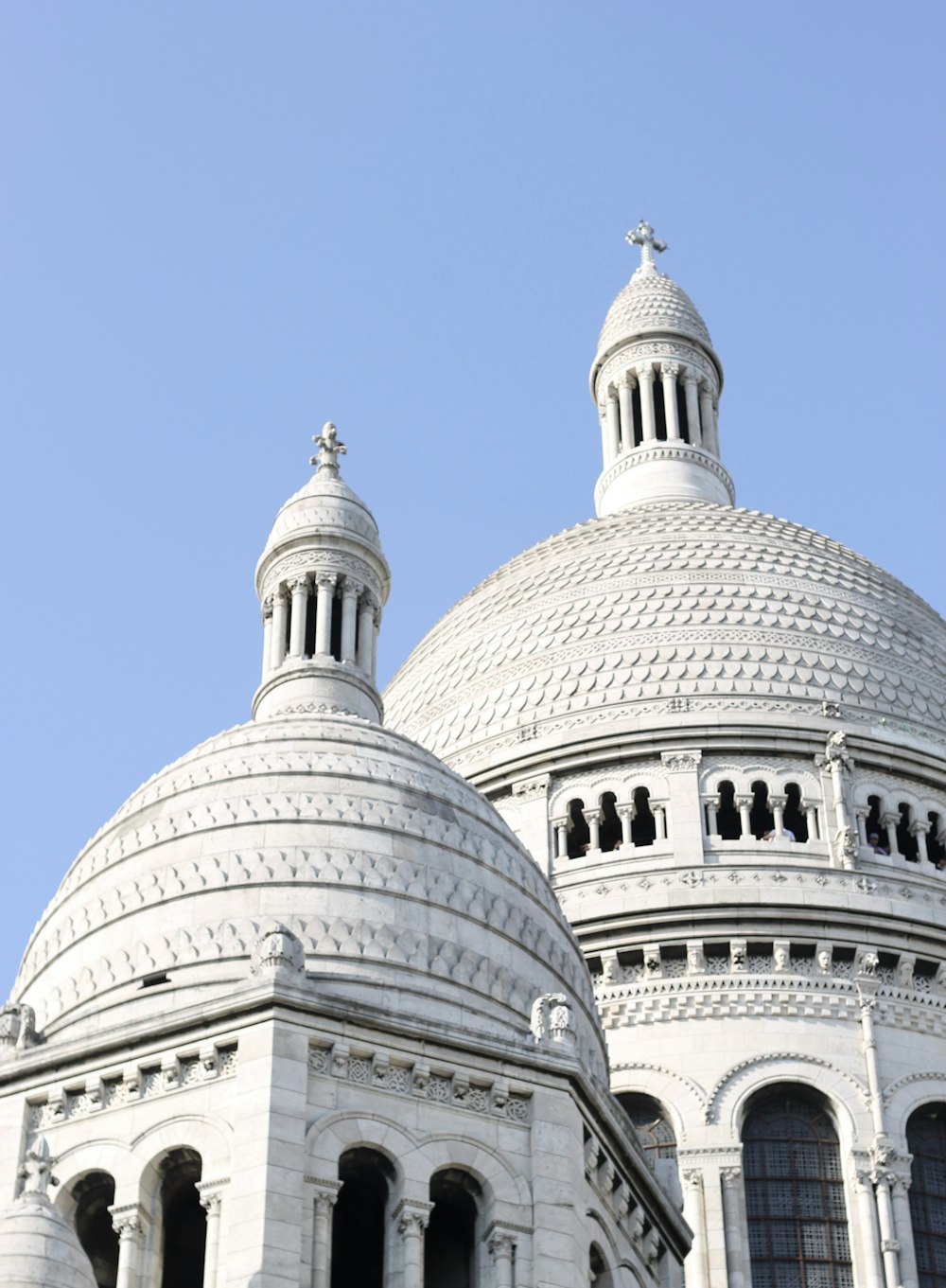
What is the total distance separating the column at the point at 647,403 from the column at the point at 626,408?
213 mm

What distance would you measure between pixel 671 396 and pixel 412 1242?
2972 cm

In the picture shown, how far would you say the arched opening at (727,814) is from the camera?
42.2 meters

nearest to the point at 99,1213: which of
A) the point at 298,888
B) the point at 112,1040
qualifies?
the point at 112,1040

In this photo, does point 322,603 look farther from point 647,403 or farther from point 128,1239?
point 647,403

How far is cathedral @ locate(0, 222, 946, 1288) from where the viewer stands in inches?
1057

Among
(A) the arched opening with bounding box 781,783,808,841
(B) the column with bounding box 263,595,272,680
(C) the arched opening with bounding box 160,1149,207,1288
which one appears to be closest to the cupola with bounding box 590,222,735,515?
(A) the arched opening with bounding box 781,783,808,841

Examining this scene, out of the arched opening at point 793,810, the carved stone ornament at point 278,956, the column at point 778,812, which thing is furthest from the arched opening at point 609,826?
the carved stone ornament at point 278,956

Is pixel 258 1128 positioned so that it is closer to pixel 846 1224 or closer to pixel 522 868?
pixel 522 868

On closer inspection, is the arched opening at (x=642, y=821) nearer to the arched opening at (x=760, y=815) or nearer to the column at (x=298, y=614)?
the arched opening at (x=760, y=815)

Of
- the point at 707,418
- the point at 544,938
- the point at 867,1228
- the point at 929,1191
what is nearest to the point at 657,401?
the point at 707,418

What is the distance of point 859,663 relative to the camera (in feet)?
147

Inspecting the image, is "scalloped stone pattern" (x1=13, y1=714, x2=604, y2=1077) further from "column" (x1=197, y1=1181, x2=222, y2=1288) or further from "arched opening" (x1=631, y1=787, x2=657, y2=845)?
"arched opening" (x1=631, y1=787, x2=657, y2=845)

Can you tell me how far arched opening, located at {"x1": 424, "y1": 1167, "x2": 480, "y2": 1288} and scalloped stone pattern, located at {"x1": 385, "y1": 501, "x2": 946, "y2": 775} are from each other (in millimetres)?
16505

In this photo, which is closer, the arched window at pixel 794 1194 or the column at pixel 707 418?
the arched window at pixel 794 1194
